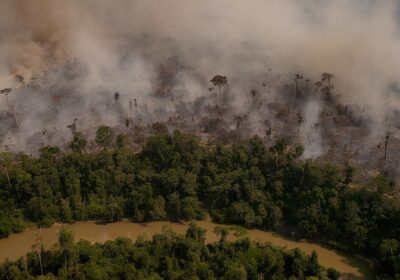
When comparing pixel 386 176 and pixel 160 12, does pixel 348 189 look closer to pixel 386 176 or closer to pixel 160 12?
pixel 386 176

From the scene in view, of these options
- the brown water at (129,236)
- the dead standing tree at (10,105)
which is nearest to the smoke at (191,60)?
the dead standing tree at (10,105)

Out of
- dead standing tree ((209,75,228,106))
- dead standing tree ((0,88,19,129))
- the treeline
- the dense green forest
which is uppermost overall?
dead standing tree ((209,75,228,106))

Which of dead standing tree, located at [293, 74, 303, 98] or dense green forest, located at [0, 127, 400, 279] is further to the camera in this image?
dead standing tree, located at [293, 74, 303, 98]

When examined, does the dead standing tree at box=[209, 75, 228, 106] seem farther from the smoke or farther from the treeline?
the treeline

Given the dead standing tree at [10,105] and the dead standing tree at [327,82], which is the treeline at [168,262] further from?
the dead standing tree at [327,82]

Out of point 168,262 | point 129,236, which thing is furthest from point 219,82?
point 168,262

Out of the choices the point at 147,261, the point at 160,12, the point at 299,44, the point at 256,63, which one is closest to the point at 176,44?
the point at 160,12

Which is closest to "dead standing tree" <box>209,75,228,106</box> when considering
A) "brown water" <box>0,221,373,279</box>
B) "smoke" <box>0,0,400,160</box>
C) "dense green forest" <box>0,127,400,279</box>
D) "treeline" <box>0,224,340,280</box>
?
"smoke" <box>0,0,400,160</box>
